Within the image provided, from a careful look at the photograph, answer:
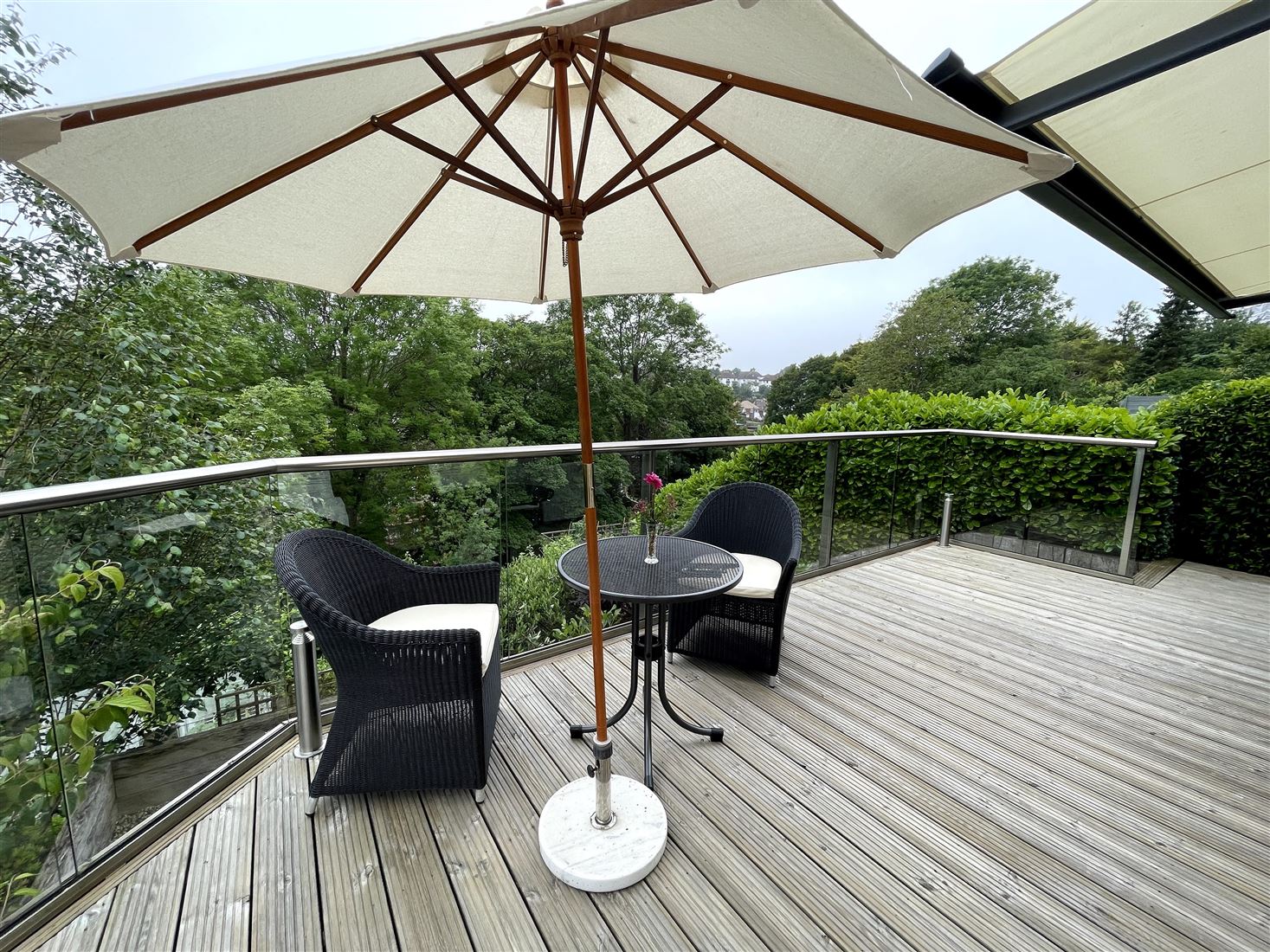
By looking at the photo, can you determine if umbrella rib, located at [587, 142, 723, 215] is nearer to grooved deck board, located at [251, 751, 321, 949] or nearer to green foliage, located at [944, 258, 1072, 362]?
grooved deck board, located at [251, 751, 321, 949]

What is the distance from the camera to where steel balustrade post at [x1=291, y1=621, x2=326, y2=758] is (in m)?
1.94

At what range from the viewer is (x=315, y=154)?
1415mm

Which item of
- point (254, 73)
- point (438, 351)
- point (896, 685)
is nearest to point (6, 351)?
point (254, 73)

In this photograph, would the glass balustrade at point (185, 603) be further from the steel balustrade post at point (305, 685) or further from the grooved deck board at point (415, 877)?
the grooved deck board at point (415, 877)

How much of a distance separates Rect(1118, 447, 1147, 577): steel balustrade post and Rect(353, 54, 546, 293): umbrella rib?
519 centimetres

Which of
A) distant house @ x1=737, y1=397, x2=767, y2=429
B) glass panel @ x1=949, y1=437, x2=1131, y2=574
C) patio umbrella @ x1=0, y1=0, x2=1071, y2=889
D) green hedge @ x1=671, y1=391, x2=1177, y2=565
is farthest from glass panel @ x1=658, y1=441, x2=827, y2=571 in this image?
distant house @ x1=737, y1=397, x2=767, y2=429

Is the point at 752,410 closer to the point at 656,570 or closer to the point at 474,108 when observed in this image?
the point at 656,570

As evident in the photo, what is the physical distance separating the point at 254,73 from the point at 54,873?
6.90 ft

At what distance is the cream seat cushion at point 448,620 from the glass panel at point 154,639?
47 centimetres

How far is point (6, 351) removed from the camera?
14.6 ft

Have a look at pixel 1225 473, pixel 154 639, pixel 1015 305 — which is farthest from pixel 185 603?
pixel 1015 305

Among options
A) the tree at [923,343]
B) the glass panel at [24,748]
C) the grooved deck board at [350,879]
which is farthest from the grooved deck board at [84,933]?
the tree at [923,343]

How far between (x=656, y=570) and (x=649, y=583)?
0.55 ft

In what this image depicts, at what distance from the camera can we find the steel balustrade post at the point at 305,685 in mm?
1939
